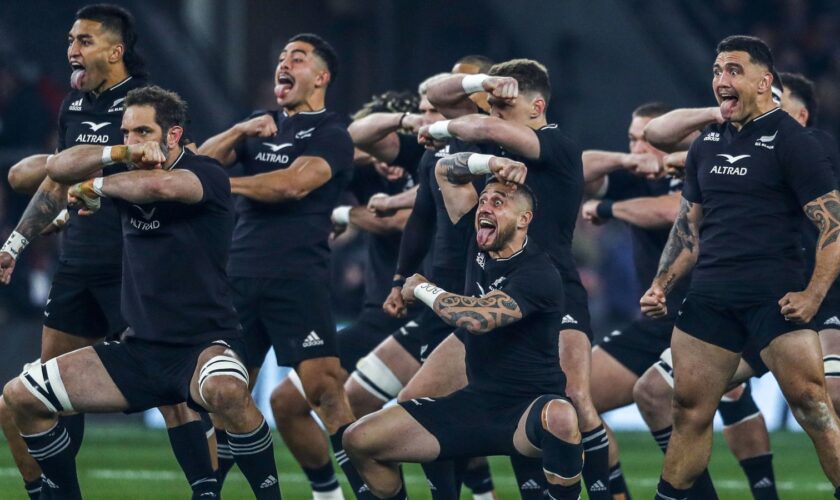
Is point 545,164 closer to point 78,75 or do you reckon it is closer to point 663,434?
point 663,434

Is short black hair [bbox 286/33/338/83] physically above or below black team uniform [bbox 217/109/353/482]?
above

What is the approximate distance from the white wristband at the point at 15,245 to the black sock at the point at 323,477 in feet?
7.93

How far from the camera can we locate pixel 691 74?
20375 mm

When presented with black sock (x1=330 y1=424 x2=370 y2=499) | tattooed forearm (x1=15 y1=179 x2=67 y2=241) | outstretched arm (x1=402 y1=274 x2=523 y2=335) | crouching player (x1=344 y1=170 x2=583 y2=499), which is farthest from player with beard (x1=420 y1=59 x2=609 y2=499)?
tattooed forearm (x1=15 y1=179 x2=67 y2=241)

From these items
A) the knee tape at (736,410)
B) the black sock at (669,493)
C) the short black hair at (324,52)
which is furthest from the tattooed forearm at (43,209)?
the knee tape at (736,410)

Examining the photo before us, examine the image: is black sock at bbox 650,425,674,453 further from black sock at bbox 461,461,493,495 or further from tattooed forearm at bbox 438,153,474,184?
tattooed forearm at bbox 438,153,474,184

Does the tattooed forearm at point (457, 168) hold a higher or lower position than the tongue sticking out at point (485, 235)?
higher

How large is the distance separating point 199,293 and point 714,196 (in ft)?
9.37

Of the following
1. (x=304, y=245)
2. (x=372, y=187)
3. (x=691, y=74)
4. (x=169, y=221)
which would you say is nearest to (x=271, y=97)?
(x=691, y=74)

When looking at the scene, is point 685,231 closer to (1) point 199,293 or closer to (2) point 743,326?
(2) point 743,326

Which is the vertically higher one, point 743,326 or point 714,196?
point 714,196

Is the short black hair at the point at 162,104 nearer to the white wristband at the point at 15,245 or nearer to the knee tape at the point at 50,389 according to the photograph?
the white wristband at the point at 15,245

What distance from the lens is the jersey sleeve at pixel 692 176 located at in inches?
345

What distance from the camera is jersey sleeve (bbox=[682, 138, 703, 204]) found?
28.8 feet
